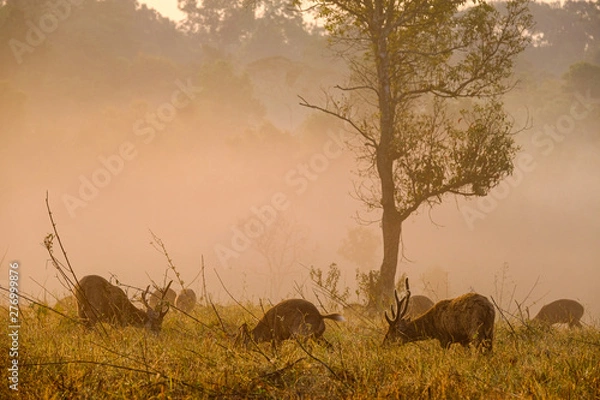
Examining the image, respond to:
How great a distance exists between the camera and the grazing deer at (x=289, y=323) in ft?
32.0

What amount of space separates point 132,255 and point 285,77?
5415 cm

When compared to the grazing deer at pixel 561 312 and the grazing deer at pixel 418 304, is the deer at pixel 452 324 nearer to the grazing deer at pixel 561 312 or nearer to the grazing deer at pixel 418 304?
the grazing deer at pixel 418 304

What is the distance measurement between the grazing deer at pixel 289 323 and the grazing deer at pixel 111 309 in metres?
1.72

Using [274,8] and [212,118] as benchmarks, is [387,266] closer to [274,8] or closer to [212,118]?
[212,118]

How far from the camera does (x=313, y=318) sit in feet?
33.0

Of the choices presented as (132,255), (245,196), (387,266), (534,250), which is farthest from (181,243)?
(387,266)

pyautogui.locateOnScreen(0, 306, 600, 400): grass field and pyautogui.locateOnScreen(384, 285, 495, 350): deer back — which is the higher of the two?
pyautogui.locateOnScreen(384, 285, 495, 350): deer back

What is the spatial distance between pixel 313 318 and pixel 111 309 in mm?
3747

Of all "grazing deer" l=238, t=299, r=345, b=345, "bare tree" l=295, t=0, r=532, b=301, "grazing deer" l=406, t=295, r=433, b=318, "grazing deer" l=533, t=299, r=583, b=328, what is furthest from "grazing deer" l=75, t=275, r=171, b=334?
"grazing deer" l=533, t=299, r=583, b=328

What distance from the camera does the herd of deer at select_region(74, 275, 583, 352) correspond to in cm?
892

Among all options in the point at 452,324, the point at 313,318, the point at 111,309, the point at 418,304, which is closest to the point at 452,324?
the point at 452,324

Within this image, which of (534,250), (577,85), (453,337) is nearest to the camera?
(453,337)

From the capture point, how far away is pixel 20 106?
68.8 metres

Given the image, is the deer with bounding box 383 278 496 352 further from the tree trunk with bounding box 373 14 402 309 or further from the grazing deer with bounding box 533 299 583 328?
the tree trunk with bounding box 373 14 402 309
